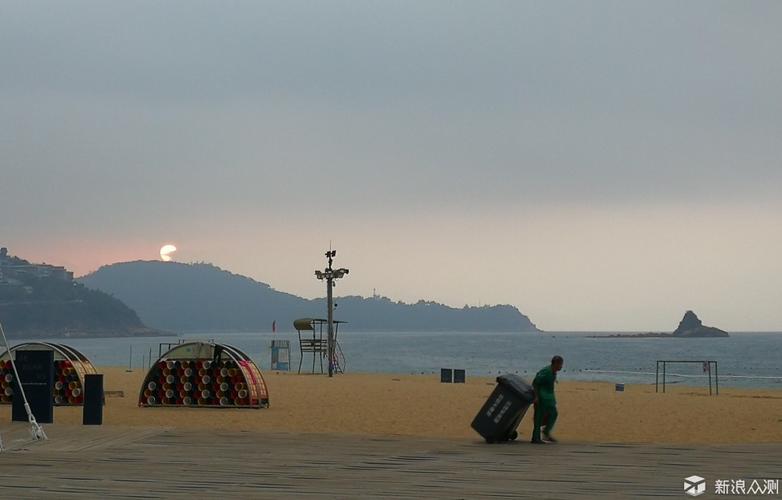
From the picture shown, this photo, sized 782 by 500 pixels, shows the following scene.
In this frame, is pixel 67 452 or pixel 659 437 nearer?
pixel 67 452

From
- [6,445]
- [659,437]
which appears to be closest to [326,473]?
[6,445]

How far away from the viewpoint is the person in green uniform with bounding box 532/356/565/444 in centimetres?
1444

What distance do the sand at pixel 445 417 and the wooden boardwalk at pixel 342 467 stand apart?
1985 millimetres

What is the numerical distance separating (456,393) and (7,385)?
14.0 m

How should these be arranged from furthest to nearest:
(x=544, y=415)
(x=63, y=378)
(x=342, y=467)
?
(x=63, y=378) < (x=544, y=415) < (x=342, y=467)

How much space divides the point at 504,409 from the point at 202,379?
10819mm

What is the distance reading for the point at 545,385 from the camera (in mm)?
14711

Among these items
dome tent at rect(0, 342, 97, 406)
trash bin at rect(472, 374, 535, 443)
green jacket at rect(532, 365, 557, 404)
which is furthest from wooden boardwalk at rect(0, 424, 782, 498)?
dome tent at rect(0, 342, 97, 406)

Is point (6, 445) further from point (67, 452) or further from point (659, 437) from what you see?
point (659, 437)

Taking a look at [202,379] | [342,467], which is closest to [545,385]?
[342,467]

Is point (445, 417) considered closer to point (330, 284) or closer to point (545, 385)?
point (545, 385)

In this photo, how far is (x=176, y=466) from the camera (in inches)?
454

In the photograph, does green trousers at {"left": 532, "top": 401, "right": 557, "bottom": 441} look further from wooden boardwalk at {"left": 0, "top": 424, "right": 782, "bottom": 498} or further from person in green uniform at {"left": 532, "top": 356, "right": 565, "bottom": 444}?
wooden boardwalk at {"left": 0, "top": 424, "right": 782, "bottom": 498}

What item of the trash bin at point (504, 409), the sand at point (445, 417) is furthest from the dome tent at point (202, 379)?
the trash bin at point (504, 409)
